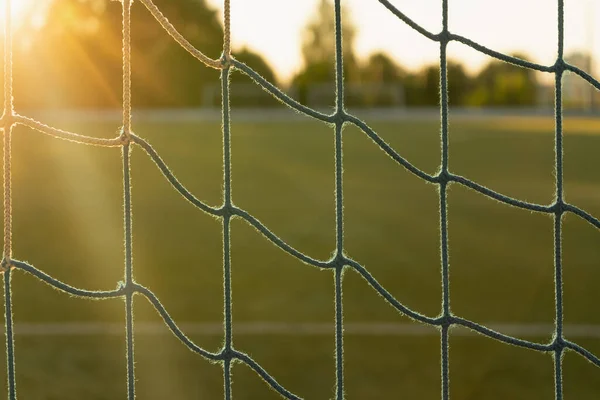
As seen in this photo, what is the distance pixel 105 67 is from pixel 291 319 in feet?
76.5

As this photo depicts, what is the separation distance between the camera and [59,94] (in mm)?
26344

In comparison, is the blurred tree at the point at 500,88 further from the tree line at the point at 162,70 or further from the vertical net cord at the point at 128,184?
the vertical net cord at the point at 128,184

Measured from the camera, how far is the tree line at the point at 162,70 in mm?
21688

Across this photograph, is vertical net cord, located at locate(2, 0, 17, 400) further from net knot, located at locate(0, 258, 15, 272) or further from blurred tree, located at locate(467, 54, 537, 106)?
blurred tree, located at locate(467, 54, 537, 106)

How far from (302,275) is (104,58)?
20765 mm

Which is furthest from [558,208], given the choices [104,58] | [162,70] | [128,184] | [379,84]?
[379,84]

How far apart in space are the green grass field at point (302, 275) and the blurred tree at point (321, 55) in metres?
18.7

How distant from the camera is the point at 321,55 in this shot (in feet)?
119

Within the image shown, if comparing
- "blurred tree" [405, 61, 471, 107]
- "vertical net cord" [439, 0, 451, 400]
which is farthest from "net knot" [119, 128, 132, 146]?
"blurred tree" [405, 61, 471, 107]

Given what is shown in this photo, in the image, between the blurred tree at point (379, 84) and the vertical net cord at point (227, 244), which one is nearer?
the vertical net cord at point (227, 244)

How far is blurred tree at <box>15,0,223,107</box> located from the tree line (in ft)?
0.08

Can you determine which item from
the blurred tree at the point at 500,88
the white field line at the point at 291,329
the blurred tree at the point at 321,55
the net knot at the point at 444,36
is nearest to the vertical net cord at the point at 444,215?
the net knot at the point at 444,36

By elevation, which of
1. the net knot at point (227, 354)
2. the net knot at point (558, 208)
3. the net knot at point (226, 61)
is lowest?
the net knot at point (227, 354)

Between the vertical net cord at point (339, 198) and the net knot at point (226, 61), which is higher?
the net knot at point (226, 61)
